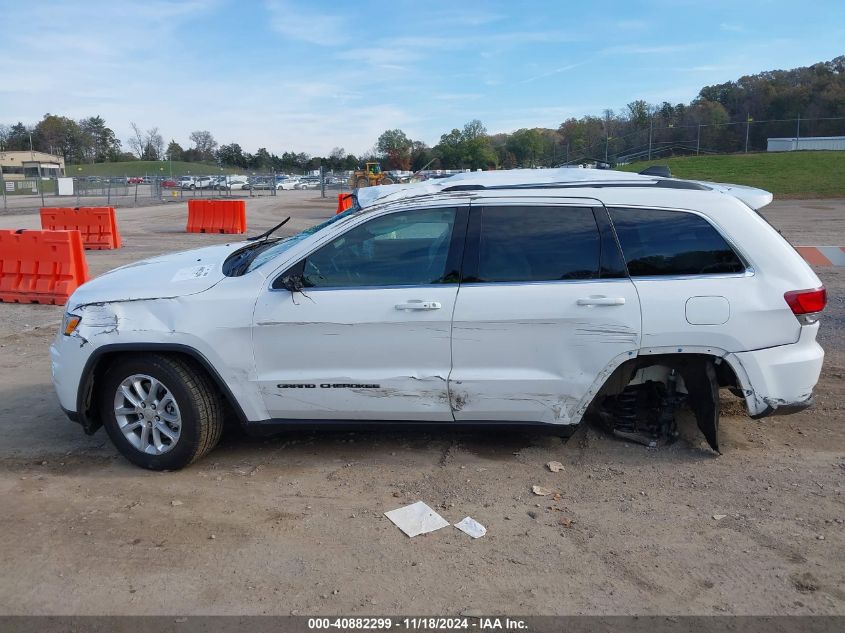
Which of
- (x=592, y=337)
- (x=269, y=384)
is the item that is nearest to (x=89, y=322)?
(x=269, y=384)

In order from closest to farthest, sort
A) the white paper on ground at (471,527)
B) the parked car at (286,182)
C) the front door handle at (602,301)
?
the white paper on ground at (471,527)
the front door handle at (602,301)
the parked car at (286,182)

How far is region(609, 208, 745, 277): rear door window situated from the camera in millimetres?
4320

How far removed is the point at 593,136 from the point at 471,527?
22858 millimetres

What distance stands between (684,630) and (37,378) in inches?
Result: 234

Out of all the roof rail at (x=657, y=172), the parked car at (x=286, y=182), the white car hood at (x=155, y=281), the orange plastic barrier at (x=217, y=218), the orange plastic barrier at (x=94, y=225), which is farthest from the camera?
the parked car at (x=286, y=182)

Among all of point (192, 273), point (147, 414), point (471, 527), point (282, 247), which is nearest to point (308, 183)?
A: point (282, 247)

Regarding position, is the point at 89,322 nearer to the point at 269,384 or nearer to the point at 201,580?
the point at 269,384

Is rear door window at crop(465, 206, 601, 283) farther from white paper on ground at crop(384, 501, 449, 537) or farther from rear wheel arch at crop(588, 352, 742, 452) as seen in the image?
white paper on ground at crop(384, 501, 449, 537)

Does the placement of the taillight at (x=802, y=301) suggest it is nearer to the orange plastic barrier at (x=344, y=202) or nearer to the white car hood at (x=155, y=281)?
the orange plastic barrier at (x=344, y=202)

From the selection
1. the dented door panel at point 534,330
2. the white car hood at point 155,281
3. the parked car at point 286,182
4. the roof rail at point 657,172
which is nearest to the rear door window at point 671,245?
the dented door panel at point 534,330

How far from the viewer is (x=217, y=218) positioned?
2172 centimetres

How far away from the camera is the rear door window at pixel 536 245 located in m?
4.34

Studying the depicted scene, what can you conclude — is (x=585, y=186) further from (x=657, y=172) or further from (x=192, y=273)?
(x=192, y=273)

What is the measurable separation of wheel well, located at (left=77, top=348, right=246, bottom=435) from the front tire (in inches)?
1.0
